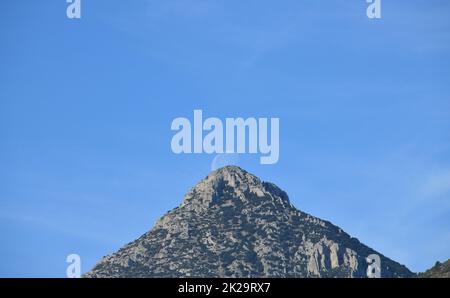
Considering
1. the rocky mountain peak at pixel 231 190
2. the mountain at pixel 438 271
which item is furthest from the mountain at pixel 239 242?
the mountain at pixel 438 271

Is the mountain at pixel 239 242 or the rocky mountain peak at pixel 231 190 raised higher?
the rocky mountain peak at pixel 231 190

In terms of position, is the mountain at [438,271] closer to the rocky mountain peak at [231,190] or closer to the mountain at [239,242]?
the mountain at [239,242]

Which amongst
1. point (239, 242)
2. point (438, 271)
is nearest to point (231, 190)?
point (239, 242)

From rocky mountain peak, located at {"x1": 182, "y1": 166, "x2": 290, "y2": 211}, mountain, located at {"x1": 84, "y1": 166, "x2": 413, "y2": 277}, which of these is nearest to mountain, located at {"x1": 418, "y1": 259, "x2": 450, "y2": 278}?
mountain, located at {"x1": 84, "y1": 166, "x2": 413, "y2": 277}

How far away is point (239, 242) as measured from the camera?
17050 centimetres

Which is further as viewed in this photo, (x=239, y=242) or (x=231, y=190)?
(x=231, y=190)

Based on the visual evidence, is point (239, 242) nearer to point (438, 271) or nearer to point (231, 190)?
point (231, 190)

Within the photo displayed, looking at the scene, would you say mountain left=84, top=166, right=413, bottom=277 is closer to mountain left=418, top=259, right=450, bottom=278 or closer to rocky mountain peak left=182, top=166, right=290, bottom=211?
rocky mountain peak left=182, top=166, right=290, bottom=211

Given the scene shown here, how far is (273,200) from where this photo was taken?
7333 inches

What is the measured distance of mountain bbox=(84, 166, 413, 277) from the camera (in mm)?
151875

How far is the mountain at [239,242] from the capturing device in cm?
15188
